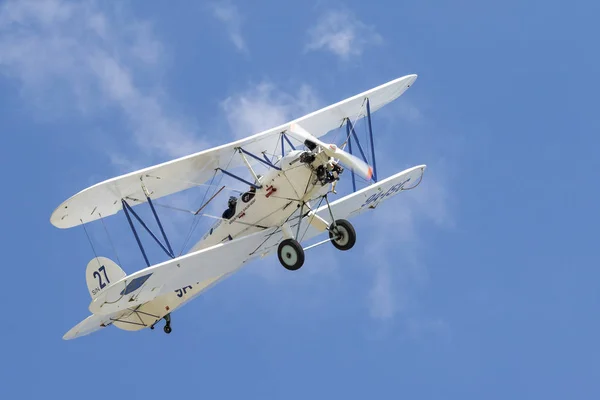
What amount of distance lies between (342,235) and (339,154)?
195cm

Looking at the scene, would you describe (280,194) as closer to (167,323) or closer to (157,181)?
(157,181)

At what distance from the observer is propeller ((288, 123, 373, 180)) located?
69.2ft

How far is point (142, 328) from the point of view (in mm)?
25125

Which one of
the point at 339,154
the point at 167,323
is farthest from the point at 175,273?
the point at 167,323

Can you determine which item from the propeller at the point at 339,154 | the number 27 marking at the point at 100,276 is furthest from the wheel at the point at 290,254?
the number 27 marking at the point at 100,276

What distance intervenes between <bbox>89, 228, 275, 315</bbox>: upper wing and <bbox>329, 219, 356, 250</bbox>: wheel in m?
1.33

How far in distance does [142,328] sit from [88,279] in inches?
66.9

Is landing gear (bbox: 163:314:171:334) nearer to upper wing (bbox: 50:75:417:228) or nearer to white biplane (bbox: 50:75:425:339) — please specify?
white biplane (bbox: 50:75:425:339)

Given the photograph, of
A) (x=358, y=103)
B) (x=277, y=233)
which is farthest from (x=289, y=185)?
(x=358, y=103)

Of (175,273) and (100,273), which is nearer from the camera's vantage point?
(175,273)

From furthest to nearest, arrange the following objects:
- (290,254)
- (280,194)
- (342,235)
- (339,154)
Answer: (342,235) → (280,194) → (290,254) → (339,154)

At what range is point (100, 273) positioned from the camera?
25016mm

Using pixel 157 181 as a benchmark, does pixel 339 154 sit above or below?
below

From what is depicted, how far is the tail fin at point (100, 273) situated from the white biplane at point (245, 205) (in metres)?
1.06
